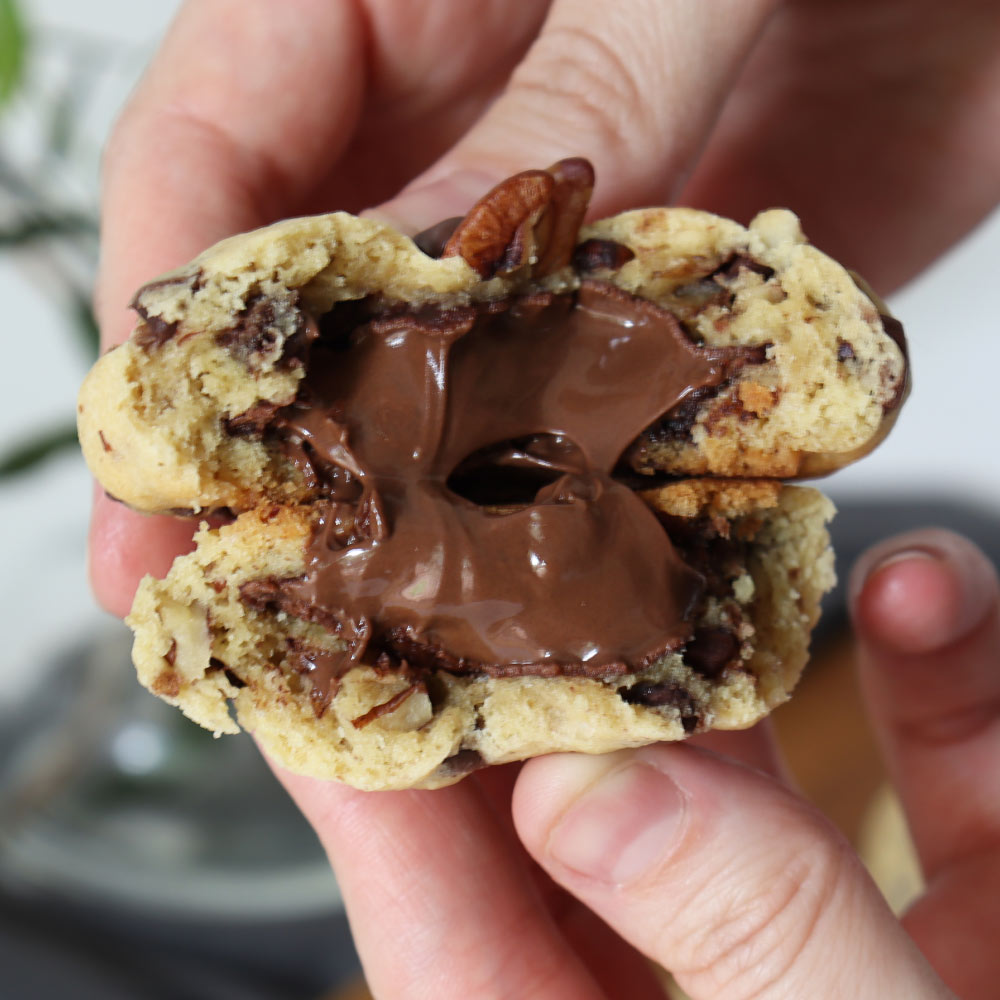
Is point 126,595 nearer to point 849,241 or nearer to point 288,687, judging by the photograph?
point 288,687

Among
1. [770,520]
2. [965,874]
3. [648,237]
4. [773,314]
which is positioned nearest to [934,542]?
[965,874]

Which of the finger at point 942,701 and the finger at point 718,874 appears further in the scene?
the finger at point 942,701

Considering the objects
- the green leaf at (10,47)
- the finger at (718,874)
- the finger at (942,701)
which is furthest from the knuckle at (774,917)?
the green leaf at (10,47)

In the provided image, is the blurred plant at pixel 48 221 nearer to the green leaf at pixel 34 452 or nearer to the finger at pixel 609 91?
the green leaf at pixel 34 452

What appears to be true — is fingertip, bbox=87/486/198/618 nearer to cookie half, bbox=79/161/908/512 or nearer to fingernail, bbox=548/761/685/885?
cookie half, bbox=79/161/908/512

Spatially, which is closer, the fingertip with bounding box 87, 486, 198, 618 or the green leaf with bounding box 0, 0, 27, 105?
the fingertip with bounding box 87, 486, 198, 618

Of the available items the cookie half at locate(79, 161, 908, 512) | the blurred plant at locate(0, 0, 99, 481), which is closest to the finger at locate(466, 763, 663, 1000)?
the cookie half at locate(79, 161, 908, 512)
